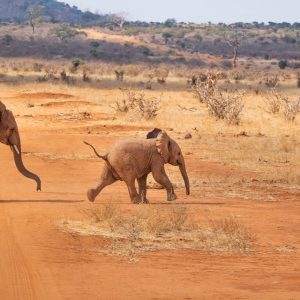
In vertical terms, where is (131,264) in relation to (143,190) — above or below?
above

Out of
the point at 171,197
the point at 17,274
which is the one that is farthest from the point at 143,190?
the point at 17,274

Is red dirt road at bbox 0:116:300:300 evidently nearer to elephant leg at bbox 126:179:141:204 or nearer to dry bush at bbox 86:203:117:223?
elephant leg at bbox 126:179:141:204

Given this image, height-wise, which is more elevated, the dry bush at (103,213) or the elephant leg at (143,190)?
the dry bush at (103,213)

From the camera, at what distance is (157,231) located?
11.3 metres

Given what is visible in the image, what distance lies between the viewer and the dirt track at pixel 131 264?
8453mm

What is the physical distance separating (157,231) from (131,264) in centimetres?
176

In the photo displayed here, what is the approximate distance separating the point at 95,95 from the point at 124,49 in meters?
56.8

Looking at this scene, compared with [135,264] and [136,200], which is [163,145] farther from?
[135,264]

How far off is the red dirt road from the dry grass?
0.73 ft

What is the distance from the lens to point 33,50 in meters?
88.2

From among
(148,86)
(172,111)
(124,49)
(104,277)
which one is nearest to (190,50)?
(124,49)

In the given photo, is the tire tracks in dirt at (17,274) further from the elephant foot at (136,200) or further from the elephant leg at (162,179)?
the elephant leg at (162,179)

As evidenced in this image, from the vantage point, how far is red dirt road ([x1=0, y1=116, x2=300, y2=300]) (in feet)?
27.7

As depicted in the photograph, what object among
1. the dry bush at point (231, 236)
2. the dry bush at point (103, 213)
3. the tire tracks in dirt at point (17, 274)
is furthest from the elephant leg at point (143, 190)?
the tire tracks in dirt at point (17, 274)
